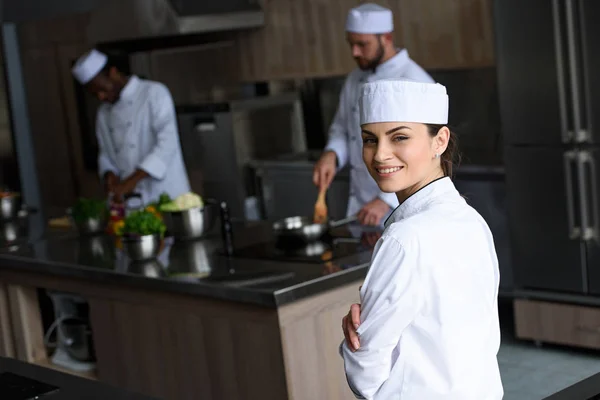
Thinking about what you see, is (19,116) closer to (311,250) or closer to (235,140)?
(235,140)

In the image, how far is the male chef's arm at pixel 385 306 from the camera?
180 cm

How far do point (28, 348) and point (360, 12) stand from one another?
1921 millimetres

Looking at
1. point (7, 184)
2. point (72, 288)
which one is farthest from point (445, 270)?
point (7, 184)

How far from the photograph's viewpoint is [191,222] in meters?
3.77

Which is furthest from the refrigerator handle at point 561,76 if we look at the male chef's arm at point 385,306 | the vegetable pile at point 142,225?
the male chef's arm at point 385,306

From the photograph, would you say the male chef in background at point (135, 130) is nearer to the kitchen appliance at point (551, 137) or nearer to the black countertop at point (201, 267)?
the black countertop at point (201, 267)

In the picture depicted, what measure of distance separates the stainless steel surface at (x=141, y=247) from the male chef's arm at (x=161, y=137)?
1130 millimetres

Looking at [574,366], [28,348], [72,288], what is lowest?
[574,366]

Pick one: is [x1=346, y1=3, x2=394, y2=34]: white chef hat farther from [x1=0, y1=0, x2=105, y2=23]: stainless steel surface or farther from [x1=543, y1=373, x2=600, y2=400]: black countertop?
[x1=0, y1=0, x2=105, y2=23]: stainless steel surface

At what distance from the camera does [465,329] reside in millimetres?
1852

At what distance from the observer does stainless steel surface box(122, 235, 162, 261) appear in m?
3.46

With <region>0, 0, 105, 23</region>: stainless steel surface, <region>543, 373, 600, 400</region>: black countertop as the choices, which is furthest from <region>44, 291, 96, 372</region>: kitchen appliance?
<region>0, 0, 105, 23</region>: stainless steel surface

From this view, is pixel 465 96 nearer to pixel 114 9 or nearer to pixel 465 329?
pixel 114 9

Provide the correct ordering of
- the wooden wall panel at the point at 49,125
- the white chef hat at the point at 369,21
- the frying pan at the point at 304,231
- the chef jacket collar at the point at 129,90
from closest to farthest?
the frying pan at the point at 304,231
the white chef hat at the point at 369,21
the chef jacket collar at the point at 129,90
the wooden wall panel at the point at 49,125
